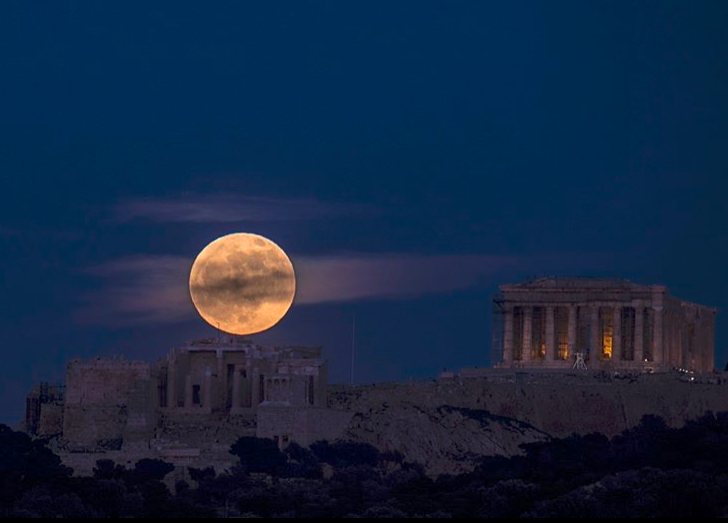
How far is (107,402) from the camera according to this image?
16575 centimetres

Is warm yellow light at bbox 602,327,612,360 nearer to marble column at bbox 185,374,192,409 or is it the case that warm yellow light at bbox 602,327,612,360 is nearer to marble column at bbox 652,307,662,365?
marble column at bbox 652,307,662,365

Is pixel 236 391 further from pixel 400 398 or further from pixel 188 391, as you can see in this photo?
pixel 400 398

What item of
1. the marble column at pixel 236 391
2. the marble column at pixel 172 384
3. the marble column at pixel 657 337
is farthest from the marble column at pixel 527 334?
the marble column at pixel 172 384

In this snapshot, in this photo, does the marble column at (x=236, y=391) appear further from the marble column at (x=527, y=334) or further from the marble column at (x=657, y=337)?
the marble column at (x=657, y=337)

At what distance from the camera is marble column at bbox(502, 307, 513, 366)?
18888cm

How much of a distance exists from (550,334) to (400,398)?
17.3 metres

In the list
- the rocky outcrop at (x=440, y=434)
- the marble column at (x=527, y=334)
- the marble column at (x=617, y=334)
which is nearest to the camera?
the rocky outcrop at (x=440, y=434)

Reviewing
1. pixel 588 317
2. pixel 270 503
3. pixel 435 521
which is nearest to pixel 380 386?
pixel 588 317

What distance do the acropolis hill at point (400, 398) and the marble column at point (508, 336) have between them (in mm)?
251

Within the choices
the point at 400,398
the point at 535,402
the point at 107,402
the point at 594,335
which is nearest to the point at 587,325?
the point at 594,335

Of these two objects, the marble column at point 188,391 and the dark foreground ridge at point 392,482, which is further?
the marble column at point 188,391

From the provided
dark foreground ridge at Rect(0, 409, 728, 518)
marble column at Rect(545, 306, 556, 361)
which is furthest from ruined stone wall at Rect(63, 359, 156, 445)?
marble column at Rect(545, 306, 556, 361)

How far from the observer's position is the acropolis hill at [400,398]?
16350 centimetres

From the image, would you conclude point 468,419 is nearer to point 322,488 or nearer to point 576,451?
point 576,451
